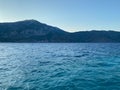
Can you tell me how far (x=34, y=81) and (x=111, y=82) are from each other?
24.2 ft

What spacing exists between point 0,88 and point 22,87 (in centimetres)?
180

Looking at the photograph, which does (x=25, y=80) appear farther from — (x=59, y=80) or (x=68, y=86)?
(x=68, y=86)

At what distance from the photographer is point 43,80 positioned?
1908 centimetres

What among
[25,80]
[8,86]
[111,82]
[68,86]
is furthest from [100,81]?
[8,86]

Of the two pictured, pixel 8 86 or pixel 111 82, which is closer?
pixel 8 86

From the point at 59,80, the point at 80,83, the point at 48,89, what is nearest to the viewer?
the point at 48,89

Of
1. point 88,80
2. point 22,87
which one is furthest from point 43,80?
point 88,80

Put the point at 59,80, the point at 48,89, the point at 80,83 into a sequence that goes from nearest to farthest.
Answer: the point at 48,89
the point at 80,83
the point at 59,80

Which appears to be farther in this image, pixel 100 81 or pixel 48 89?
pixel 100 81

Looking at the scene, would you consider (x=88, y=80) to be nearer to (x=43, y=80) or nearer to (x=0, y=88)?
(x=43, y=80)

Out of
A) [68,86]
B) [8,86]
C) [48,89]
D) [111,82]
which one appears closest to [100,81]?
[111,82]

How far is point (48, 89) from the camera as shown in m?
15.9

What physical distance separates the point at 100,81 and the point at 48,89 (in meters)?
5.47

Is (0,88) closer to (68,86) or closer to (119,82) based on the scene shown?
(68,86)
